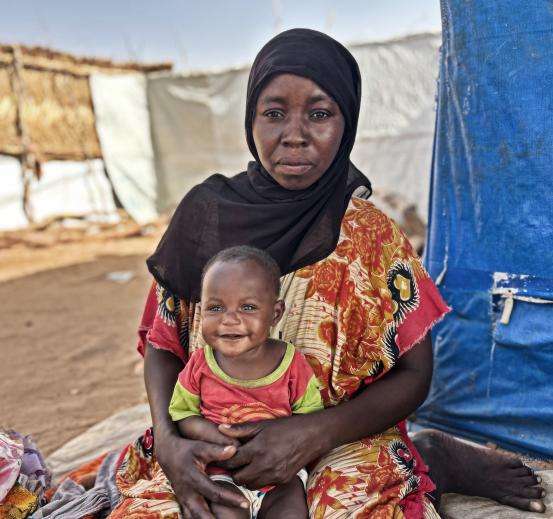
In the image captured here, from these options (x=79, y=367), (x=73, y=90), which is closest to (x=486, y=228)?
(x=79, y=367)

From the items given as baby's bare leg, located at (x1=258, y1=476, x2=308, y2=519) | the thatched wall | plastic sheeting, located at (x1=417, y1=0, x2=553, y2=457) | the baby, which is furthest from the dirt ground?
the thatched wall

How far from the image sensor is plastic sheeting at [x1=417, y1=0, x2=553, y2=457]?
2.42m

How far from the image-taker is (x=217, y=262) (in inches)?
68.4

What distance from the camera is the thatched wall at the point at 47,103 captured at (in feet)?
36.4

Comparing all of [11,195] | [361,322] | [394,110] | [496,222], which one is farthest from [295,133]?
[11,195]

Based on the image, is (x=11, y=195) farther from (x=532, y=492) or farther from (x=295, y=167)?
(x=532, y=492)

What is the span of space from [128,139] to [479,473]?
11.9 metres

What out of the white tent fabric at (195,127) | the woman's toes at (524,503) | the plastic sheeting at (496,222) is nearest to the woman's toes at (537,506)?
the woman's toes at (524,503)

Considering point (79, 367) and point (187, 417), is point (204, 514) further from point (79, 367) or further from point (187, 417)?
point (79, 367)

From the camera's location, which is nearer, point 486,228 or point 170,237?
point 170,237

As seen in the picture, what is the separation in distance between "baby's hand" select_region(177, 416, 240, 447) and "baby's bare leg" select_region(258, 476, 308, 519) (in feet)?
0.57

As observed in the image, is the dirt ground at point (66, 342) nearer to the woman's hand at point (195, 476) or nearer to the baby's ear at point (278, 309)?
the woman's hand at point (195, 476)

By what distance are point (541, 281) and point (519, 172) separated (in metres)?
0.43

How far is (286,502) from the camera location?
166 cm
